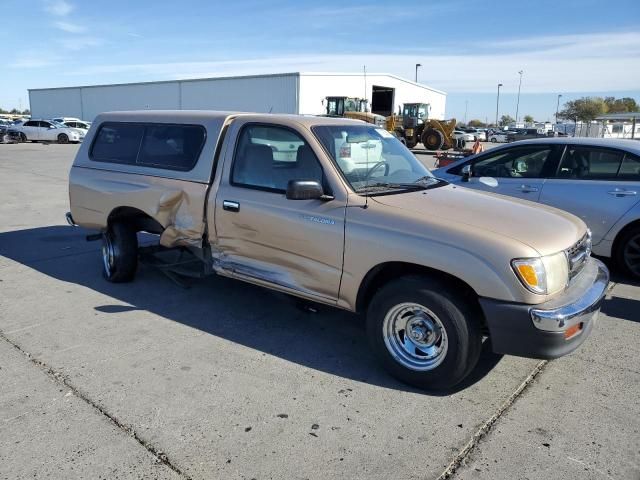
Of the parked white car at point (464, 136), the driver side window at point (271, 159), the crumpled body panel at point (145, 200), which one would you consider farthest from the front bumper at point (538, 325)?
the parked white car at point (464, 136)

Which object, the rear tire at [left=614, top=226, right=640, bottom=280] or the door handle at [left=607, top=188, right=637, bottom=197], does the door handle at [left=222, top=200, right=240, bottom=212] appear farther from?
the rear tire at [left=614, top=226, right=640, bottom=280]

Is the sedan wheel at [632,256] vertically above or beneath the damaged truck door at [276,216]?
beneath

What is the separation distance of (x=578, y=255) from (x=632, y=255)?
2810 millimetres

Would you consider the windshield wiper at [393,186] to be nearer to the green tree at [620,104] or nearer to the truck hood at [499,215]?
the truck hood at [499,215]

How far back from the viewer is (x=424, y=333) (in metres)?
3.58

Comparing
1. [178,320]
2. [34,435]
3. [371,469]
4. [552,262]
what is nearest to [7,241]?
[178,320]

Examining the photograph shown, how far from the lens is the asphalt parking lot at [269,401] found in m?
2.79

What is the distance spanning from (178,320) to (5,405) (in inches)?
64.4

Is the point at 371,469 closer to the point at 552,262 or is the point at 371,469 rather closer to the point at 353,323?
the point at 552,262

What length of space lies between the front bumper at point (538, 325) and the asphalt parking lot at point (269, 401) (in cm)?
44

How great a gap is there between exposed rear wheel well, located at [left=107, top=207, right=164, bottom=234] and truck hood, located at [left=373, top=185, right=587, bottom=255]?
270 centimetres

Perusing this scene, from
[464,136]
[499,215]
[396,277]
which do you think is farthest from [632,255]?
[464,136]

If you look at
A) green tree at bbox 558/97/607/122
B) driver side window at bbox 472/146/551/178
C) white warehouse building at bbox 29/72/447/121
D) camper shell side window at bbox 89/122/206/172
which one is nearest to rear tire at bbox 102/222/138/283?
camper shell side window at bbox 89/122/206/172

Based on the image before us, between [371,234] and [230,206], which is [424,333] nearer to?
[371,234]
